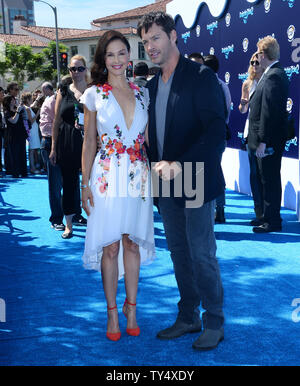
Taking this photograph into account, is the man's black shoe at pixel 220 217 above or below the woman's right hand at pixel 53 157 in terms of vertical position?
below

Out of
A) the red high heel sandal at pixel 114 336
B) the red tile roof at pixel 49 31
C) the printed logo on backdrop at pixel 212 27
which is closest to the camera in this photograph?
the red high heel sandal at pixel 114 336

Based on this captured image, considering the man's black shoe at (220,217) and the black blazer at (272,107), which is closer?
the black blazer at (272,107)

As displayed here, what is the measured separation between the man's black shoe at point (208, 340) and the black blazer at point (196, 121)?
0.90 metres

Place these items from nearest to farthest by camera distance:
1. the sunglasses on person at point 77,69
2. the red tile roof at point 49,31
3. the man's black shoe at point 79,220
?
the sunglasses on person at point 77,69 < the man's black shoe at point 79,220 < the red tile roof at point 49,31

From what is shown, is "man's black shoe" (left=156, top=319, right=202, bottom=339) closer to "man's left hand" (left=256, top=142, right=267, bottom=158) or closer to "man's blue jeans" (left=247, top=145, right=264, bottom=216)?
"man's left hand" (left=256, top=142, right=267, bottom=158)

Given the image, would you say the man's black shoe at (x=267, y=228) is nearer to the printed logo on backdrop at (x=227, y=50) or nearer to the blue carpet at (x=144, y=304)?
the blue carpet at (x=144, y=304)

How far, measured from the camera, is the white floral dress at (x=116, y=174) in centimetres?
323

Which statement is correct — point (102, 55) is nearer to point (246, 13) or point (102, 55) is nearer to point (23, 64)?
point (246, 13)

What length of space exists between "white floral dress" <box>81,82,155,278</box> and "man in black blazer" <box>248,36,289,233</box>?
2960 millimetres

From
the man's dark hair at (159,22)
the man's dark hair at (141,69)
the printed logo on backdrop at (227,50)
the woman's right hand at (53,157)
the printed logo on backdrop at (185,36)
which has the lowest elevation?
the woman's right hand at (53,157)

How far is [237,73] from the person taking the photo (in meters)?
9.59

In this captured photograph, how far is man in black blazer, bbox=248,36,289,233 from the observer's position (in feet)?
19.2

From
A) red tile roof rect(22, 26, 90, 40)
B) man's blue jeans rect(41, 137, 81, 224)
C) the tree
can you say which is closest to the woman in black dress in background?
man's blue jeans rect(41, 137, 81, 224)

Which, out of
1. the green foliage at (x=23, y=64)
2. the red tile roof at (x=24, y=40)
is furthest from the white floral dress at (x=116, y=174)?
the red tile roof at (x=24, y=40)
